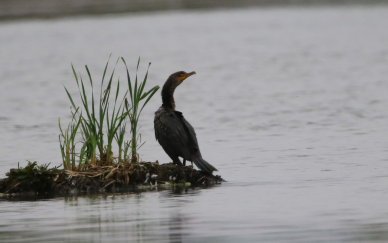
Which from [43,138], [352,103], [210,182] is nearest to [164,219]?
[210,182]

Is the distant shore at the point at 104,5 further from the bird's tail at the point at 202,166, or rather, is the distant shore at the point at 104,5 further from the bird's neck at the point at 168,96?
the bird's tail at the point at 202,166

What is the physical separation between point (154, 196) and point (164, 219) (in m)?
1.29

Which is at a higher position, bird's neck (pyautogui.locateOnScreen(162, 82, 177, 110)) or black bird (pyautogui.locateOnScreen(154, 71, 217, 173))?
bird's neck (pyautogui.locateOnScreen(162, 82, 177, 110))

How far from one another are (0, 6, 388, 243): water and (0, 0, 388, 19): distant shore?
14.4 metres

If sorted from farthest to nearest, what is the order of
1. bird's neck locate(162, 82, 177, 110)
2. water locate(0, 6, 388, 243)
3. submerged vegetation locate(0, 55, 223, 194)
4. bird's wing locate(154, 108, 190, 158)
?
bird's neck locate(162, 82, 177, 110)
bird's wing locate(154, 108, 190, 158)
submerged vegetation locate(0, 55, 223, 194)
water locate(0, 6, 388, 243)

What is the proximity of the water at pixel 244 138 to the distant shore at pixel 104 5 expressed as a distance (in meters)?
14.4

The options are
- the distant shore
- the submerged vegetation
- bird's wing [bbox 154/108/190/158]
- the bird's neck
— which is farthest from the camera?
the distant shore

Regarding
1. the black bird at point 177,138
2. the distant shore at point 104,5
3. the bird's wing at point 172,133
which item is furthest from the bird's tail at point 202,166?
the distant shore at point 104,5

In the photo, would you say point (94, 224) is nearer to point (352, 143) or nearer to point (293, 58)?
point (352, 143)

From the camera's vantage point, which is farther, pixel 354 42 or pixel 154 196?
pixel 354 42

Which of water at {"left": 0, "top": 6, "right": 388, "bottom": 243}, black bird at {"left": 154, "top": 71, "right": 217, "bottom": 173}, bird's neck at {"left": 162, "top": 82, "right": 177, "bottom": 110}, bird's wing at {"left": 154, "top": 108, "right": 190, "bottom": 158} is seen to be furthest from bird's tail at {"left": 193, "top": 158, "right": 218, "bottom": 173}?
bird's neck at {"left": 162, "top": 82, "right": 177, "bottom": 110}

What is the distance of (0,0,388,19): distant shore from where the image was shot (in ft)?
176

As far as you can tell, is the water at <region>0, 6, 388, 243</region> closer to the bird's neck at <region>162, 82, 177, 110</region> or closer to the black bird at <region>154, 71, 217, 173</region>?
the black bird at <region>154, 71, 217, 173</region>

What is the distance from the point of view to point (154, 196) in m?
7.95
